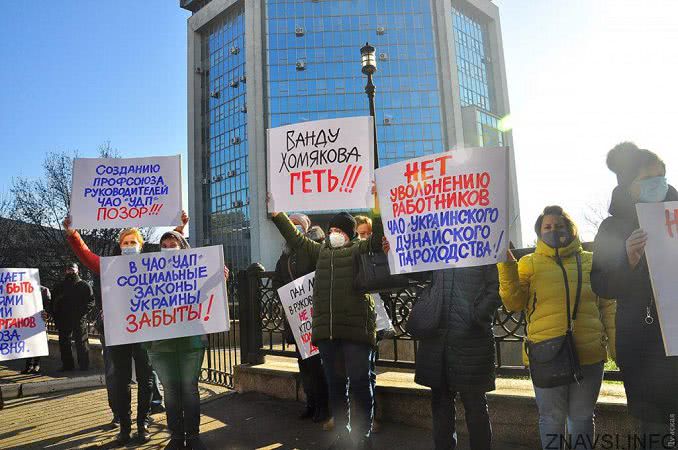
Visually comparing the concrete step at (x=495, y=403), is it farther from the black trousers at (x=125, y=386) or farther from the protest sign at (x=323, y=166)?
the protest sign at (x=323, y=166)

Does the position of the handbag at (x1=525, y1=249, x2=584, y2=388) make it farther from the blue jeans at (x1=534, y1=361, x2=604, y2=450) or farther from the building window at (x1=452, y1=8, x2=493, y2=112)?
the building window at (x1=452, y1=8, x2=493, y2=112)

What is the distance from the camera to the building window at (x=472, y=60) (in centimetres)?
5406

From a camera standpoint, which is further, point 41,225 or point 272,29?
point 272,29

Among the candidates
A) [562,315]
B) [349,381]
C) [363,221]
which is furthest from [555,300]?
[363,221]

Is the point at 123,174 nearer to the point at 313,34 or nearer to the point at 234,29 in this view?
the point at 313,34

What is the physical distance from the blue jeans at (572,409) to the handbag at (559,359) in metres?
0.10

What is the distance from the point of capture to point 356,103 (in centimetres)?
4719

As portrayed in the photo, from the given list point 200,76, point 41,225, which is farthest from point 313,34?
point 41,225

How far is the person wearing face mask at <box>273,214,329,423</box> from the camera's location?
203 inches

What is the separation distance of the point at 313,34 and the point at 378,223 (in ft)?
160

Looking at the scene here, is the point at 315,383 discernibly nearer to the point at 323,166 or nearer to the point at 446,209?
the point at 323,166

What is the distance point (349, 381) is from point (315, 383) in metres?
1.38

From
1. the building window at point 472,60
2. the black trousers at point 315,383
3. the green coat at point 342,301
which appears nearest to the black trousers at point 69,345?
the black trousers at point 315,383

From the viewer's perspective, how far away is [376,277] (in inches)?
153
